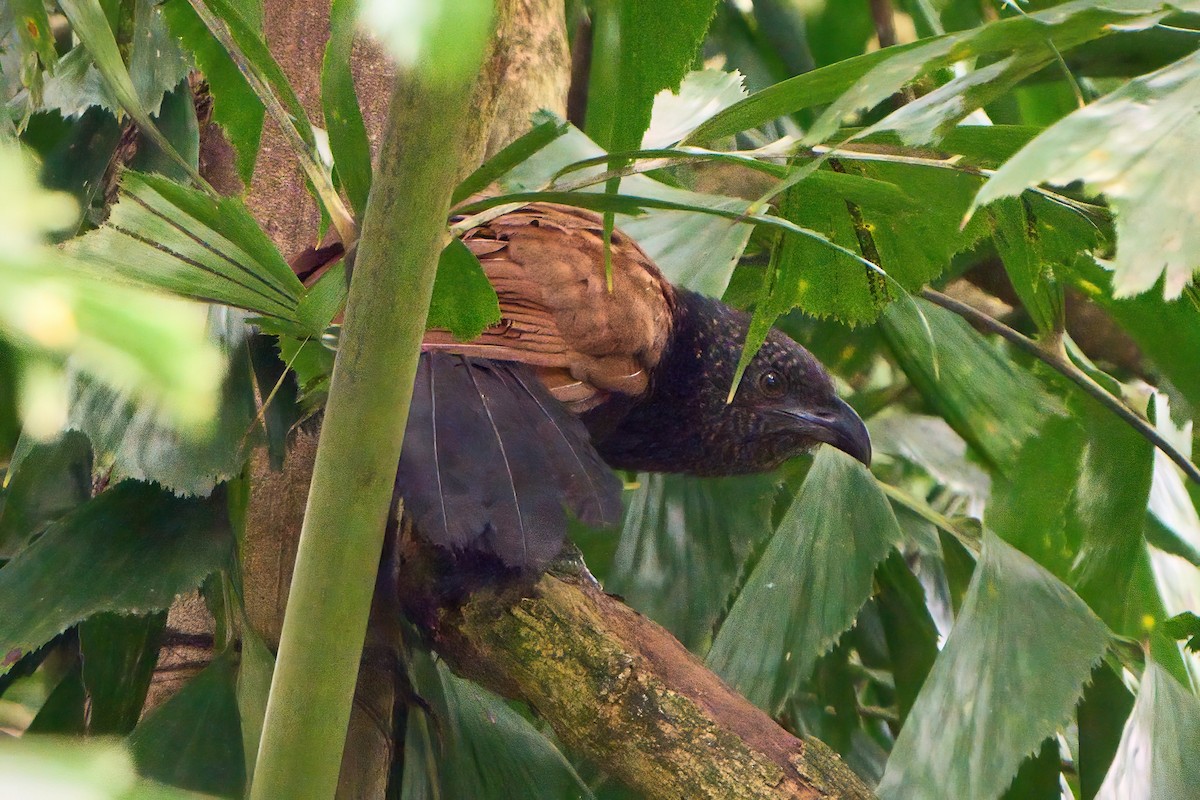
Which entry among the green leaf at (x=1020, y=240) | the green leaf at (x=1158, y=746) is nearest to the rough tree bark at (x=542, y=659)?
the green leaf at (x=1158, y=746)

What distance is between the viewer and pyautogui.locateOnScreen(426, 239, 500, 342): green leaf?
3.35 ft

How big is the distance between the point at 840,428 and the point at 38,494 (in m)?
1.54

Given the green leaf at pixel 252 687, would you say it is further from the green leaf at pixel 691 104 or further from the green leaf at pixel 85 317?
the green leaf at pixel 85 317

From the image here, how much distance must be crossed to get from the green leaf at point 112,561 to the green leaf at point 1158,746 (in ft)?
4.04

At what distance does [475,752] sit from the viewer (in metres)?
1.62

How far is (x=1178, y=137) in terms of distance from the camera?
25.1 inches

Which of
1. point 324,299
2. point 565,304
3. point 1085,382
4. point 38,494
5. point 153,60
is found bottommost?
point 38,494

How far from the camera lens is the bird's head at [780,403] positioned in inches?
92.5

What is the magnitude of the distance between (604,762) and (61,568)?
73 cm

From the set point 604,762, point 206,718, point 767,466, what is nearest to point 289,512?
point 206,718

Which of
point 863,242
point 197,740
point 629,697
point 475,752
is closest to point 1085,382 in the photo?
point 863,242

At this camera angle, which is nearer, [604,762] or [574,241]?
[604,762]

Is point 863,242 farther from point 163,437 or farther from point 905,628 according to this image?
point 905,628

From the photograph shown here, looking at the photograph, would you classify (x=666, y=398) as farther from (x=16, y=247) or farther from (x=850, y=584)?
(x=16, y=247)
